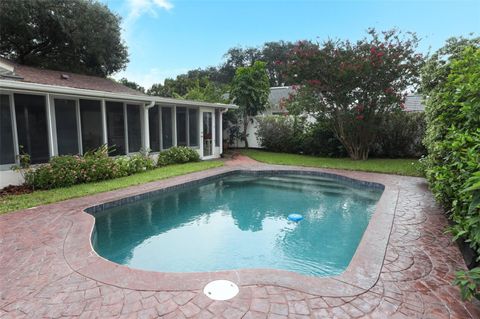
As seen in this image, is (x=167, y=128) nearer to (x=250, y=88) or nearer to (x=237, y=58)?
(x=250, y=88)

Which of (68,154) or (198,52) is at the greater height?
(198,52)

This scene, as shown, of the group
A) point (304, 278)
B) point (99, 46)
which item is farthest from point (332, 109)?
point (99, 46)

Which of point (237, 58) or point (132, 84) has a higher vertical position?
point (237, 58)

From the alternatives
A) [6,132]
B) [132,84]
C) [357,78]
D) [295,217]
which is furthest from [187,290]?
[132,84]

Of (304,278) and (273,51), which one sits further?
(273,51)

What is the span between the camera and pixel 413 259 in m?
3.81

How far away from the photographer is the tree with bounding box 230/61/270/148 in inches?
678

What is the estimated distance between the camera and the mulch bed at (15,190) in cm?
707

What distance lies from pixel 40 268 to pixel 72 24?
55.0 ft

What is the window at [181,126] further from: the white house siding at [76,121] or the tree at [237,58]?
the tree at [237,58]

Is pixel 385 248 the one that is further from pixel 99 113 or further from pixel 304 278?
pixel 99 113

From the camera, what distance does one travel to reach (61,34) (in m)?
15.9

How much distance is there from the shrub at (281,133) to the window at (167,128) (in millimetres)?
6862

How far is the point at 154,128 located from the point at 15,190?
5.71 m
